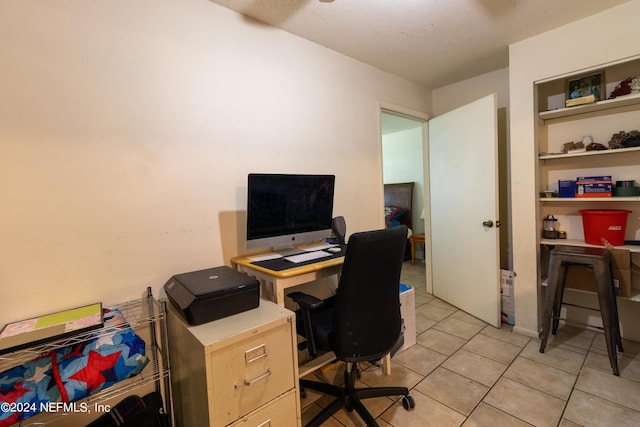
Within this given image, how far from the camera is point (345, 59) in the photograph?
8.02 ft

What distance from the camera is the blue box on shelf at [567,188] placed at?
2316 mm

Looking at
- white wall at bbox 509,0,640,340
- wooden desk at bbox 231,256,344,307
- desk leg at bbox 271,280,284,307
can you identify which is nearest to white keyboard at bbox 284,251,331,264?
wooden desk at bbox 231,256,344,307

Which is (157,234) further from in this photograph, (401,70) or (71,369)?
(401,70)

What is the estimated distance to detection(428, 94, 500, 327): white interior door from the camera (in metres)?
2.54

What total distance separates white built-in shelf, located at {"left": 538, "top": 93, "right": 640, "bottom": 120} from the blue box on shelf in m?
0.55

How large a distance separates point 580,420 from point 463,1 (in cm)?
244

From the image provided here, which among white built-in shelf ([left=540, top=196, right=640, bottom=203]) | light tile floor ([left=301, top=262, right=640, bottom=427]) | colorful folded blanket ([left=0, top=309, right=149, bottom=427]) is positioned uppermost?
white built-in shelf ([left=540, top=196, right=640, bottom=203])

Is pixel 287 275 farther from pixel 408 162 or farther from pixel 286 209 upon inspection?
pixel 408 162

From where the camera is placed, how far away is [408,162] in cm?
505

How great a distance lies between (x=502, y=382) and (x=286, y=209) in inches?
68.9

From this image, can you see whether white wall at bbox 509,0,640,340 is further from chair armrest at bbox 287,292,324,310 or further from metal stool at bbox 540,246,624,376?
chair armrest at bbox 287,292,324,310

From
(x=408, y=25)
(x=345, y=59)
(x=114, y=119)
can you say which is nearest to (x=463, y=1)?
(x=408, y=25)

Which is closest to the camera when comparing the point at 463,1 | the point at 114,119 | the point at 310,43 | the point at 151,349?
the point at 114,119

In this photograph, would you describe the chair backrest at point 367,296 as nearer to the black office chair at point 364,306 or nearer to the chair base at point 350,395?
the black office chair at point 364,306
